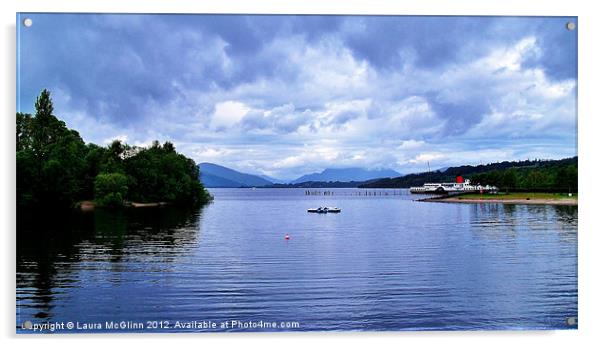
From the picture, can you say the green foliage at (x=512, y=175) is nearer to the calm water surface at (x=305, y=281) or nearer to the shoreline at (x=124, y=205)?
the calm water surface at (x=305, y=281)

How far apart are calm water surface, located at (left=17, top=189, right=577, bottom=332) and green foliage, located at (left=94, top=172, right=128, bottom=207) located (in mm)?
14641

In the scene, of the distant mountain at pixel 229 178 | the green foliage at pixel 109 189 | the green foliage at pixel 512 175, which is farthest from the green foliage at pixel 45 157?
the green foliage at pixel 512 175

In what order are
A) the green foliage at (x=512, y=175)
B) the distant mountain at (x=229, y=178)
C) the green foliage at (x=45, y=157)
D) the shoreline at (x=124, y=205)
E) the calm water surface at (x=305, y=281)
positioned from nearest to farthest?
the calm water surface at (x=305, y=281) → the green foliage at (x=512, y=175) → the green foliage at (x=45, y=157) → the distant mountain at (x=229, y=178) → the shoreline at (x=124, y=205)

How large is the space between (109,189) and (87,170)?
260 inches

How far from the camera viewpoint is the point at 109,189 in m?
34.7

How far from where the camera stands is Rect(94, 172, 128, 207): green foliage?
1304 inches

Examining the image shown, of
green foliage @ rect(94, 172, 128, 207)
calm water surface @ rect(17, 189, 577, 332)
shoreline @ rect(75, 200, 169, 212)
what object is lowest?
calm water surface @ rect(17, 189, 577, 332)

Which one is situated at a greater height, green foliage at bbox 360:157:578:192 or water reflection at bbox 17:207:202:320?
green foliage at bbox 360:157:578:192

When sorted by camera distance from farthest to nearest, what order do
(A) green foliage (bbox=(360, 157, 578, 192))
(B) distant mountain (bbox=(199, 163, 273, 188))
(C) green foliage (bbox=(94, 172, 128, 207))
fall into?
(C) green foliage (bbox=(94, 172, 128, 207))
(B) distant mountain (bbox=(199, 163, 273, 188))
(A) green foliage (bbox=(360, 157, 578, 192))

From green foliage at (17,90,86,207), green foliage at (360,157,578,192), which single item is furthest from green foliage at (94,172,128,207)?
green foliage at (360,157,578,192)

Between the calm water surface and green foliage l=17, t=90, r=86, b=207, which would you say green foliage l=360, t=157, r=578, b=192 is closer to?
the calm water surface

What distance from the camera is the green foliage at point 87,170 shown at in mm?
10836
